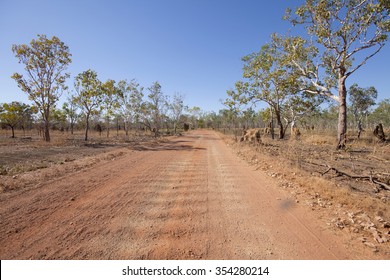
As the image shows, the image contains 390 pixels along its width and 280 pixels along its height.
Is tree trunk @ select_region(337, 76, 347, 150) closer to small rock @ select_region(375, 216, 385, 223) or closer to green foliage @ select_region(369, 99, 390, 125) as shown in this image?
small rock @ select_region(375, 216, 385, 223)

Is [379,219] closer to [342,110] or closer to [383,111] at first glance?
[342,110]

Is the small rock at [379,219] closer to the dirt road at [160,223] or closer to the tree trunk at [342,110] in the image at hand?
the dirt road at [160,223]

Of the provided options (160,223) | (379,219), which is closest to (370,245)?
(379,219)

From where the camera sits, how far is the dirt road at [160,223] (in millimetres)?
3084

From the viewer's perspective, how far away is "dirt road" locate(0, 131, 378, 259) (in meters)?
3.08

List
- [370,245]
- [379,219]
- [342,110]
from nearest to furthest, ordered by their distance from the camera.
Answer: [370,245]
[379,219]
[342,110]

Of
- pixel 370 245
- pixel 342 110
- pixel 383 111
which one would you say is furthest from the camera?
pixel 383 111

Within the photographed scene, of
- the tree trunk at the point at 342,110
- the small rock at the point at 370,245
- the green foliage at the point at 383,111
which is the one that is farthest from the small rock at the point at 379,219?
the green foliage at the point at 383,111

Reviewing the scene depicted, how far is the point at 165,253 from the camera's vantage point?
3045mm

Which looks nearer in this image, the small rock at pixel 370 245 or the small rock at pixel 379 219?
the small rock at pixel 370 245

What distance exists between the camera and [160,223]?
3.95 metres

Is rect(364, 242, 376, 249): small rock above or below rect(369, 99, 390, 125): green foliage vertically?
below

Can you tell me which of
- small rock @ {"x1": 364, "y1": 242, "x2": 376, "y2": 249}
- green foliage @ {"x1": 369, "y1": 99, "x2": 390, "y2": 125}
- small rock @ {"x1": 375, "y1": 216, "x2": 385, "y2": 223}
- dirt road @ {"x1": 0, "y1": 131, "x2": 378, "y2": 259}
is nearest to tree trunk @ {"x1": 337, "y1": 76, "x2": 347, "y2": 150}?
dirt road @ {"x1": 0, "y1": 131, "x2": 378, "y2": 259}
